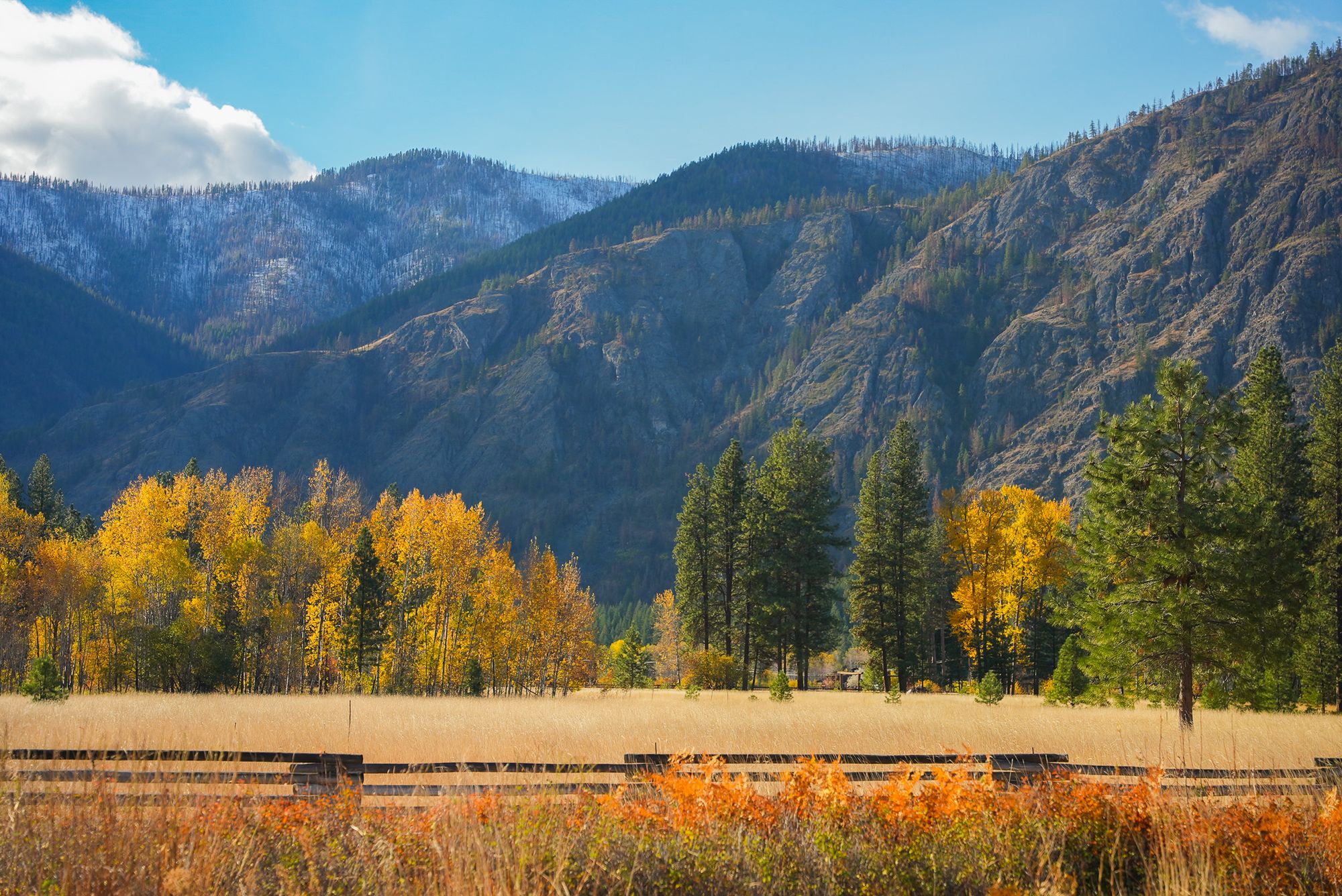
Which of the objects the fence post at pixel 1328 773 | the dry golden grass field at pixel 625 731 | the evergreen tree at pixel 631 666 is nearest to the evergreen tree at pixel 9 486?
the dry golden grass field at pixel 625 731

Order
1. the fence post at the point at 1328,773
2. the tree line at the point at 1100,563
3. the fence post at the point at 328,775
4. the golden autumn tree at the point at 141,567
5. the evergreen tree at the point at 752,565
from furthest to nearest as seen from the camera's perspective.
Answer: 1. the evergreen tree at the point at 752,565
2. the golden autumn tree at the point at 141,567
3. the tree line at the point at 1100,563
4. the fence post at the point at 1328,773
5. the fence post at the point at 328,775

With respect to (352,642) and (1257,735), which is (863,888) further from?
(352,642)

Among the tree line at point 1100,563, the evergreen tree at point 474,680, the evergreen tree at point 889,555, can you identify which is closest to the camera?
the tree line at point 1100,563

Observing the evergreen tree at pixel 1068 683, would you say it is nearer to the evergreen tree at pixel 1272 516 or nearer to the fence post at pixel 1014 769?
the evergreen tree at pixel 1272 516

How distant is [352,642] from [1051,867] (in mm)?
41290

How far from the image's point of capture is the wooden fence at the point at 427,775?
335 inches

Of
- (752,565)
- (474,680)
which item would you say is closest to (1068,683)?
(752,565)

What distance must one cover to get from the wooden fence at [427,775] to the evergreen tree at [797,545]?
3148cm

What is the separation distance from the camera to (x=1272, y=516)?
83.4ft

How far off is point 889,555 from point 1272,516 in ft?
69.1

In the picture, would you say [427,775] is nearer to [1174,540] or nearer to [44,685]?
[44,685]

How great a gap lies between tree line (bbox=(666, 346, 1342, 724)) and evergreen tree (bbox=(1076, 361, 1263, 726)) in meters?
0.05

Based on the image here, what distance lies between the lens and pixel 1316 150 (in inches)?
7431

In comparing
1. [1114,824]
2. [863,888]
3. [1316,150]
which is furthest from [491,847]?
[1316,150]
